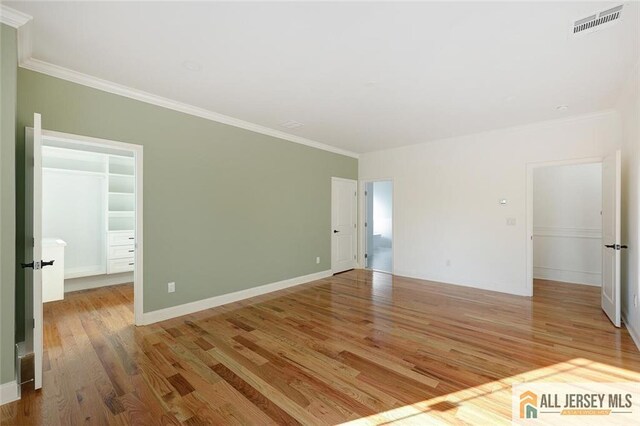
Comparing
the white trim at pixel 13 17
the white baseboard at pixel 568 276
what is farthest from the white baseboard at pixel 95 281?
the white baseboard at pixel 568 276

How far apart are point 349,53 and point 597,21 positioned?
182 cm

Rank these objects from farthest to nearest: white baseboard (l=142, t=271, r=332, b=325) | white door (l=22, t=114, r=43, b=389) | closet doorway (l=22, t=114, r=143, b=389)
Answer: closet doorway (l=22, t=114, r=143, b=389) < white baseboard (l=142, t=271, r=332, b=325) < white door (l=22, t=114, r=43, b=389)

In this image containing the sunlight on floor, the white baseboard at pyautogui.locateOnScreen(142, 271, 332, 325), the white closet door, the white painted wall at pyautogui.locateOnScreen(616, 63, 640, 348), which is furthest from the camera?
the white closet door

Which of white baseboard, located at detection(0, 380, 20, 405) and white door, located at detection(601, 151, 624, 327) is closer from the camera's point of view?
white baseboard, located at detection(0, 380, 20, 405)

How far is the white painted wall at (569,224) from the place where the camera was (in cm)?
495

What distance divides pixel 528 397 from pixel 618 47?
2.95 metres

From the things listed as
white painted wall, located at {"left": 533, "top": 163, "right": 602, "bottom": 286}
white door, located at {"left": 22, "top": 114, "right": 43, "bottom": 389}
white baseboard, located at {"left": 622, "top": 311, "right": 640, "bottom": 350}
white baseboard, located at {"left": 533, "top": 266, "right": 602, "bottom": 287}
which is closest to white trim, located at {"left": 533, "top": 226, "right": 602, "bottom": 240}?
white painted wall, located at {"left": 533, "top": 163, "right": 602, "bottom": 286}

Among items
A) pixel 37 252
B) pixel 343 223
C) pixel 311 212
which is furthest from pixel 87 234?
pixel 343 223

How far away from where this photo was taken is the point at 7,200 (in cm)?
197

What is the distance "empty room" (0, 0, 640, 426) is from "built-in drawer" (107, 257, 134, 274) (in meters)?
0.06

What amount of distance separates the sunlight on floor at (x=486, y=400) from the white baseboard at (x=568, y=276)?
349cm

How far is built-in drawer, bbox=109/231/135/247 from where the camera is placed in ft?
16.7

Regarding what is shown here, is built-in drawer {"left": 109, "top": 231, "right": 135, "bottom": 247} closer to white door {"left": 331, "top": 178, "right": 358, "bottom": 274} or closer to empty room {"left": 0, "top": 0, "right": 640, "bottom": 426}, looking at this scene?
empty room {"left": 0, "top": 0, "right": 640, "bottom": 426}

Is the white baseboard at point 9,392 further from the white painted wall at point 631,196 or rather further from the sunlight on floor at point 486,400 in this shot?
the white painted wall at point 631,196
